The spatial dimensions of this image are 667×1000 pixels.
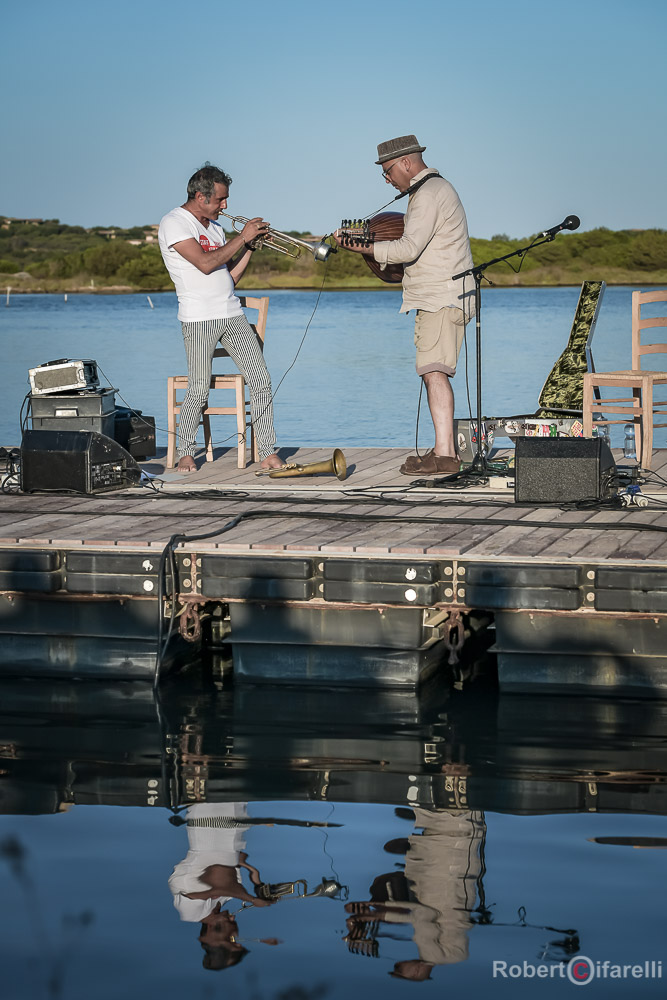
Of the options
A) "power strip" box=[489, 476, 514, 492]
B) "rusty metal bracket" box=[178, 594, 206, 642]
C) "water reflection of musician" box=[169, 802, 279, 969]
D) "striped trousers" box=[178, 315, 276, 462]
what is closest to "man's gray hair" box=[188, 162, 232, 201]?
"striped trousers" box=[178, 315, 276, 462]

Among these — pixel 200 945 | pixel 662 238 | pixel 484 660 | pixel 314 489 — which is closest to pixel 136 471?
pixel 314 489

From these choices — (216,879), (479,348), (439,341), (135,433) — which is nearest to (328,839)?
(216,879)

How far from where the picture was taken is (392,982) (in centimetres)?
310

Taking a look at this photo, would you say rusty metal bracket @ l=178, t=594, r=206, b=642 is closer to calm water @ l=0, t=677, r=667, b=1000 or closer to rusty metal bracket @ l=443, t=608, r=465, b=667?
calm water @ l=0, t=677, r=667, b=1000

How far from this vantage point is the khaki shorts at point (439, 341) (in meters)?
6.60

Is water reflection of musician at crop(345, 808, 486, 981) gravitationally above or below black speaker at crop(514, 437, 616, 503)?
below

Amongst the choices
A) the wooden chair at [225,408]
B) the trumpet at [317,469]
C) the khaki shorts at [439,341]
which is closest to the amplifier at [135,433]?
the wooden chair at [225,408]

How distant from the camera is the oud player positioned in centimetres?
649

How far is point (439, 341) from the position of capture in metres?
6.60

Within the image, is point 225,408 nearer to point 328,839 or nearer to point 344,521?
Answer: point 344,521

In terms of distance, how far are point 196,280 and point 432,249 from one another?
1.23 metres

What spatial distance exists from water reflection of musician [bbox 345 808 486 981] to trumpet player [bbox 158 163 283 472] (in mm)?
3356

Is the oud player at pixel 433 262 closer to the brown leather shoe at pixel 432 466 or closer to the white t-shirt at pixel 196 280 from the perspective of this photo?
the brown leather shoe at pixel 432 466

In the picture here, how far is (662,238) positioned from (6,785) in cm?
5530
